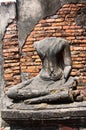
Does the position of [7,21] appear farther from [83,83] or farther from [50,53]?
[50,53]

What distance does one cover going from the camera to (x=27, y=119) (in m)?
4.20

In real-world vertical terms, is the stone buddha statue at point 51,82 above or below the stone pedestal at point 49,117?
above

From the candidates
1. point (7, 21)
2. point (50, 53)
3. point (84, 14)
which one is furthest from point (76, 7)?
point (50, 53)

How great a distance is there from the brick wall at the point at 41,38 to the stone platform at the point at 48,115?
298 centimetres

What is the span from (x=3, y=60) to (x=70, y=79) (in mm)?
2921

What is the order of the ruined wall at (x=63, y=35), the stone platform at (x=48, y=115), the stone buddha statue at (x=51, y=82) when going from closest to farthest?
the stone platform at (x=48, y=115) < the stone buddha statue at (x=51, y=82) < the ruined wall at (x=63, y=35)

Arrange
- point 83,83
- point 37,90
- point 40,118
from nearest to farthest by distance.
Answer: point 40,118
point 37,90
point 83,83

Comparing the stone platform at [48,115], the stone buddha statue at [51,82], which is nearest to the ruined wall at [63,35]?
the stone buddha statue at [51,82]

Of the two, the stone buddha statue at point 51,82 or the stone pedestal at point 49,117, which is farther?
the stone buddha statue at point 51,82

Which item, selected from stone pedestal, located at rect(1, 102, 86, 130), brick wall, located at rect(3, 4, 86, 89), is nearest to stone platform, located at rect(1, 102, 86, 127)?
stone pedestal, located at rect(1, 102, 86, 130)

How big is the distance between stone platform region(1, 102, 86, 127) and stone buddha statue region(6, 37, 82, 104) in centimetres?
11

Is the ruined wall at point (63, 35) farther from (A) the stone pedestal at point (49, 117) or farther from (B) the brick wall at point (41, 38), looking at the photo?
(A) the stone pedestal at point (49, 117)

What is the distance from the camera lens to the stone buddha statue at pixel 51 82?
4312 millimetres

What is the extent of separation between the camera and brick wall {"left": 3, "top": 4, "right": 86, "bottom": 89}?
285 inches
